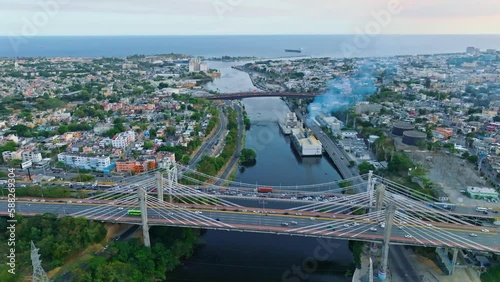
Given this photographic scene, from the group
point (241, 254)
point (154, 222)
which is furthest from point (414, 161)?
point (154, 222)

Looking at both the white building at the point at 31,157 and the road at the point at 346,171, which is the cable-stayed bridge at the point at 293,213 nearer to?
the road at the point at 346,171

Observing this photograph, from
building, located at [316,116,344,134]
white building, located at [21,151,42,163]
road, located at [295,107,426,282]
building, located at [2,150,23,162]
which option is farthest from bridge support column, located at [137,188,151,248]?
building, located at [316,116,344,134]

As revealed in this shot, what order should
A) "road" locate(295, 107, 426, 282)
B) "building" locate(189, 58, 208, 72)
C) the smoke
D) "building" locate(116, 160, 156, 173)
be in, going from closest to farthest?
1. "road" locate(295, 107, 426, 282)
2. "building" locate(116, 160, 156, 173)
3. the smoke
4. "building" locate(189, 58, 208, 72)

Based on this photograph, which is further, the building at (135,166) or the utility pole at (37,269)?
the building at (135,166)

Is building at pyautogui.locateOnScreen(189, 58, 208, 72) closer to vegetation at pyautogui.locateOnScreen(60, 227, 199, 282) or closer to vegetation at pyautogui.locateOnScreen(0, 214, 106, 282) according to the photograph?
vegetation at pyautogui.locateOnScreen(60, 227, 199, 282)

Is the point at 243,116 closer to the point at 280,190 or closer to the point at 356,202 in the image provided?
the point at 280,190

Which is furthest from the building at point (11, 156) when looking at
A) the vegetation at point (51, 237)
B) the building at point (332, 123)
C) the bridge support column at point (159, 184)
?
the building at point (332, 123)

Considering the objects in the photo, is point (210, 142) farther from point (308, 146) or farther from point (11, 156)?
point (11, 156)
